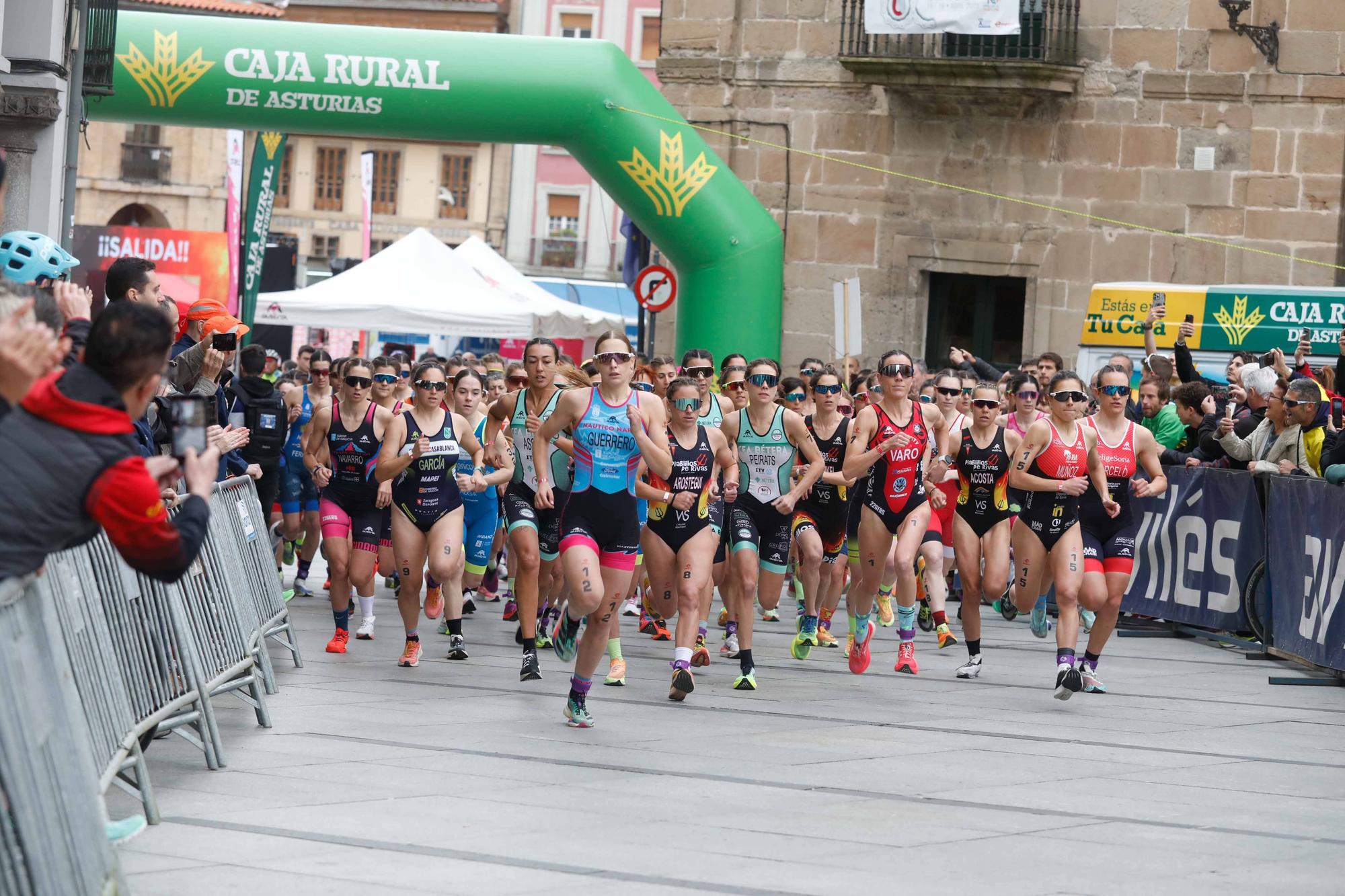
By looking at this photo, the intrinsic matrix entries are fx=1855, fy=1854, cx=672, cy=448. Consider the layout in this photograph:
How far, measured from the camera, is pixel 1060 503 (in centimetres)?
1092

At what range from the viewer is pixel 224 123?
58.0 feet

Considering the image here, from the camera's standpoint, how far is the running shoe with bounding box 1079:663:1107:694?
11.2 m

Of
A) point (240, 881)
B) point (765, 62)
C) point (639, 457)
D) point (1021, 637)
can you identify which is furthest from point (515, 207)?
point (240, 881)

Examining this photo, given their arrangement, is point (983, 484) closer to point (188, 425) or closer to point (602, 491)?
point (602, 491)

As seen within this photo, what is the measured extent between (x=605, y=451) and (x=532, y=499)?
6.24 feet

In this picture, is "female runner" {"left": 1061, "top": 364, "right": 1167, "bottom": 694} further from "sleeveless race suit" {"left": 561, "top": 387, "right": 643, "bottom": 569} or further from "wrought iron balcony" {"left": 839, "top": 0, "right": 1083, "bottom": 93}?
"wrought iron balcony" {"left": 839, "top": 0, "right": 1083, "bottom": 93}

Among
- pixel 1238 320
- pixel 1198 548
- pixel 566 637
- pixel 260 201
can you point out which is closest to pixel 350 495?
pixel 566 637

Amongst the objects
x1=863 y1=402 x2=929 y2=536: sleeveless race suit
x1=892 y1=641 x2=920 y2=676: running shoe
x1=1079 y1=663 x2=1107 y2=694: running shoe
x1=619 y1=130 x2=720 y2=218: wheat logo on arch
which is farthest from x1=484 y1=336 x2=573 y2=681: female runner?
x1=619 y1=130 x2=720 y2=218: wheat logo on arch

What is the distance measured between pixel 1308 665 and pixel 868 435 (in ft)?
11.2

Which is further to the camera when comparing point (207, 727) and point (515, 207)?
point (515, 207)

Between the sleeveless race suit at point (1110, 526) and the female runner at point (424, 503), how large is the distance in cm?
382

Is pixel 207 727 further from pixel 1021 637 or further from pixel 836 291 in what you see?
pixel 836 291

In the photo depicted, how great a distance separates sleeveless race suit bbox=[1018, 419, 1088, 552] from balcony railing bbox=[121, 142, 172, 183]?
49775mm

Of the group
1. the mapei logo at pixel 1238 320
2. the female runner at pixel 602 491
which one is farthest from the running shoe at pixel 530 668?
the mapei logo at pixel 1238 320
